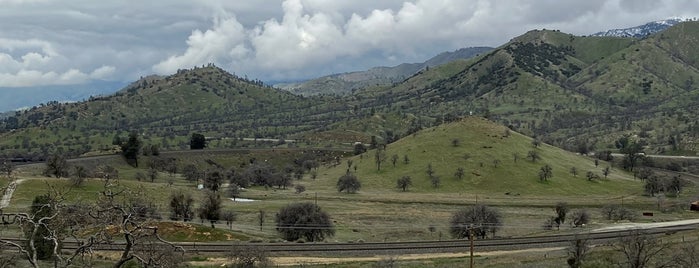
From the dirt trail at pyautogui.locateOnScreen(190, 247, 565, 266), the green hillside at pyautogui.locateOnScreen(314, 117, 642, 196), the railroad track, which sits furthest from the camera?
the green hillside at pyautogui.locateOnScreen(314, 117, 642, 196)

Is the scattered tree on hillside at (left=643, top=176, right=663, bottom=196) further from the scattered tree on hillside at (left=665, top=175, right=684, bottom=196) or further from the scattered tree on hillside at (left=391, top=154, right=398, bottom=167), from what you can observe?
the scattered tree on hillside at (left=391, top=154, right=398, bottom=167)

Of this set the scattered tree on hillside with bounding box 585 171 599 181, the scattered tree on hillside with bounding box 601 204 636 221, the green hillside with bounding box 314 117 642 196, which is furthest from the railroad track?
the scattered tree on hillside with bounding box 585 171 599 181

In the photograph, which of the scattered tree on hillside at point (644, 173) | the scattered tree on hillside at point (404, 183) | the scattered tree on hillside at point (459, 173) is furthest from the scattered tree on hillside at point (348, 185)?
the scattered tree on hillside at point (644, 173)

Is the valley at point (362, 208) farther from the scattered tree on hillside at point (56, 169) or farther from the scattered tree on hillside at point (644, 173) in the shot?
the scattered tree on hillside at point (644, 173)

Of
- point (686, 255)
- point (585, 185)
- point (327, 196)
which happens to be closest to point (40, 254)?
point (686, 255)

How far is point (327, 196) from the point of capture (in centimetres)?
12788

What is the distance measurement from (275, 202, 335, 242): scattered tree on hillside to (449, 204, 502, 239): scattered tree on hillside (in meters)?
17.4

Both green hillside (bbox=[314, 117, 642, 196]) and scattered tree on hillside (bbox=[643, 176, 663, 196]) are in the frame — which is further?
green hillside (bbox=[314, 117, 642, 196])

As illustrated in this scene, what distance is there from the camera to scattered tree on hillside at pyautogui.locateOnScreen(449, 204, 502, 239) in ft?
257

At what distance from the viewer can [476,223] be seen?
78.9 meters

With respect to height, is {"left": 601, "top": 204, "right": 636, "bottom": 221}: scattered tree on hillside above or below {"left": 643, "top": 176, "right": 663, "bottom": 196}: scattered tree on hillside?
below

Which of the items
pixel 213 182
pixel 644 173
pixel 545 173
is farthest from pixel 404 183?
pixel 644 173

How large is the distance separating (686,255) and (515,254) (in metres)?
16.6

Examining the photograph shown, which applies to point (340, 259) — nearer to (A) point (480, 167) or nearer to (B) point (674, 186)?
(A) point (480, 167)
